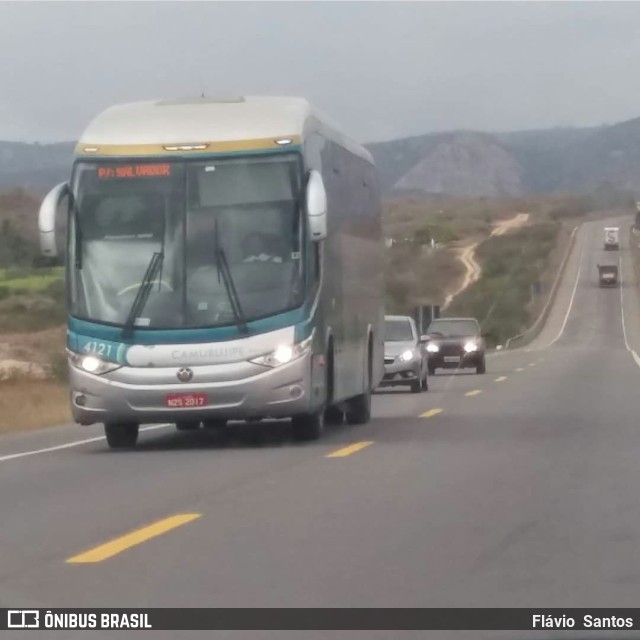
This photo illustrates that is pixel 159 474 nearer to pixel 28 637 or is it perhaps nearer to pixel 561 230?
pixel 28 637

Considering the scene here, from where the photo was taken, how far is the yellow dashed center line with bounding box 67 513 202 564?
10.7 metres

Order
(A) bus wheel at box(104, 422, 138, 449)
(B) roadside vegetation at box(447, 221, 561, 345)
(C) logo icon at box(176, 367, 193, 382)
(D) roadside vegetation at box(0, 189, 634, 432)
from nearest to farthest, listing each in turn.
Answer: (C) logo icon at box(176, 367, 193, 382) < (A) bus wheel at box(104, 422, 138, 449) < (D) roadside vegetation at box(0, 189, 634, 432) < (B) roadside vegetation at box(447, 221, 561, 345)

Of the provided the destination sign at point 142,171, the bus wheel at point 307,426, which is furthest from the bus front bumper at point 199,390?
the destination sign at point 142,171

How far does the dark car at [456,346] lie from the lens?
148ft

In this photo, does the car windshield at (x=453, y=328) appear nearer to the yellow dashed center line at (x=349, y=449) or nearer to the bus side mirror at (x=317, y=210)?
the yellow dashed center line at (x=349, y=449)

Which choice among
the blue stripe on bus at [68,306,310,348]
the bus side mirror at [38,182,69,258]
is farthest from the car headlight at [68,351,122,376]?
the bus side mirror at [38,182,69,258]

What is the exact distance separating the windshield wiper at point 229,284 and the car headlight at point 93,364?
137cm

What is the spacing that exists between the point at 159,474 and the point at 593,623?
811 centimetres

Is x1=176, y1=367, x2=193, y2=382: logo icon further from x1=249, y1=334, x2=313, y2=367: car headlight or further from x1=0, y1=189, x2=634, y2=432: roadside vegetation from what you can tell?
x1=0, y1=189, x2=634, y2=432: roadside vegetation

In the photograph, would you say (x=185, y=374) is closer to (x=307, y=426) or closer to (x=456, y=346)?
(x=307, y=426)

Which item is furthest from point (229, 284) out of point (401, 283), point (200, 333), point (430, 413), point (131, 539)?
point (401, 283)

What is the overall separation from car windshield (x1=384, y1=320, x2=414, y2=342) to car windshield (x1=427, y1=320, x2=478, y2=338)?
1025cm

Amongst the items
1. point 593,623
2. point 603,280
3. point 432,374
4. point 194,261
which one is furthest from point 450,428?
point 603,280

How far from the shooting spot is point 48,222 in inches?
699
